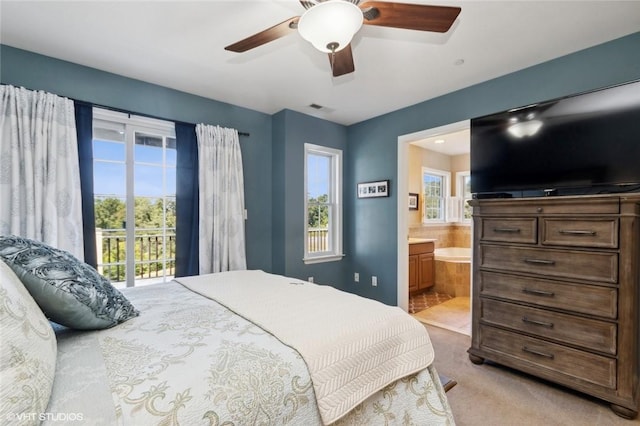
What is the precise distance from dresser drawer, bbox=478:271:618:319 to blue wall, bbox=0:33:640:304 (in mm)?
1354

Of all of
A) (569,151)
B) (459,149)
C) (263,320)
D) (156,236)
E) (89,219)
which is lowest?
(263,320)

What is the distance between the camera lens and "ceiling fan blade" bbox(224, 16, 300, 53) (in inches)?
57.4

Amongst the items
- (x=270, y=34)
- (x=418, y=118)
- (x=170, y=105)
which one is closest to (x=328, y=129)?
(x=418, y=118)

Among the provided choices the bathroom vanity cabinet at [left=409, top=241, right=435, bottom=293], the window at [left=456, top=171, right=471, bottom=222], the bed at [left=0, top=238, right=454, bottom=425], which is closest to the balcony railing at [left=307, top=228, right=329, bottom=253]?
the bathroom vanity cabinet at [left=409, top=241, right=435, bottom=293]

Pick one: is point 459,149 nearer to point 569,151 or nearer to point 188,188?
point 569,151

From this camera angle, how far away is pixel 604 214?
1825 mm

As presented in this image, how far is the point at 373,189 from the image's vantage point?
3797 mm

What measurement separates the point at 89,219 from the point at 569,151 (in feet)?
12.8

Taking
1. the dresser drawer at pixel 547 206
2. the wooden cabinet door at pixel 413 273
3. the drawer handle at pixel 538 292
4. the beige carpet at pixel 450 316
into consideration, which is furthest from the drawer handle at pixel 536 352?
the wooden cabinet door at pixel 413 273

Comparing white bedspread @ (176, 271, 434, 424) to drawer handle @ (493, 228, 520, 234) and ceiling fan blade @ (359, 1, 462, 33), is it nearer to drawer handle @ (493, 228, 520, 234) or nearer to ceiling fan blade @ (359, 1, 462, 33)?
drawer handle @ (493, 228, 520, 234)

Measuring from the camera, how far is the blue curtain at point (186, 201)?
9.61 ft

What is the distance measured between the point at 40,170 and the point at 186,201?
1.11 metres

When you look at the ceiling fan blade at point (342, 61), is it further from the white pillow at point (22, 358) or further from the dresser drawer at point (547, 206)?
the white pillow at point (22, 358)

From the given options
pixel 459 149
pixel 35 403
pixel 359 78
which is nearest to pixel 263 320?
pixel 35 403
